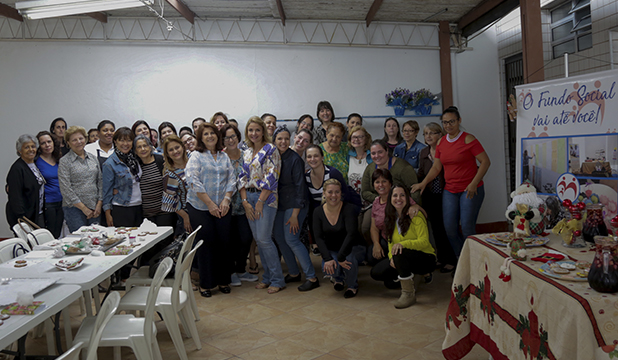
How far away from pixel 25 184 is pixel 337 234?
10.2 feet

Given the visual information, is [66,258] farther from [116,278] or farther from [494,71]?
[494,71]

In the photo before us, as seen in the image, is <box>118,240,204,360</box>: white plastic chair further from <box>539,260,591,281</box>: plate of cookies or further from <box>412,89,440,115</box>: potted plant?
<box>412,89,440,115</box>: potted plant

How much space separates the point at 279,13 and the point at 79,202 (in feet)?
11.4

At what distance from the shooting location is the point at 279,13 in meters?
6.16

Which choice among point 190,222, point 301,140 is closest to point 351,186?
point 301,140

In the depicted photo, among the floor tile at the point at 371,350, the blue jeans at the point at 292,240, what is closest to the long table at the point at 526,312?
the floor tile at the point at 371,350

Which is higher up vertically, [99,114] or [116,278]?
[99,114]

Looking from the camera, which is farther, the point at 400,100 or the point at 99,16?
the point at 400,100

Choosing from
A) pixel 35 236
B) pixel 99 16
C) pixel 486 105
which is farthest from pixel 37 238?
pixel 486 105

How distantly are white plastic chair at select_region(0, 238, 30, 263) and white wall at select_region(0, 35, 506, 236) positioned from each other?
3.54 meters

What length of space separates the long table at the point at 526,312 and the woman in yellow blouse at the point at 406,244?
1.00 meters

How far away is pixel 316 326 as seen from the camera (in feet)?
11.3

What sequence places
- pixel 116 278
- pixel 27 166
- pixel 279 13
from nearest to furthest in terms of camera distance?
1. pixel 116 278
2. pixel 27 166
3. pixel 279 13

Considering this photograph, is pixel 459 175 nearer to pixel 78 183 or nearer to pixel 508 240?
pixel 508 240
